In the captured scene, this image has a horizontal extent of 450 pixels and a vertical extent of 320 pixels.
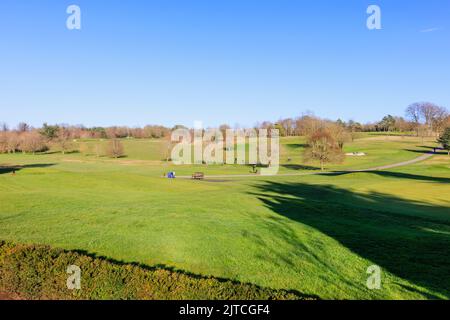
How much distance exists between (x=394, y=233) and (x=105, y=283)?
13949mm

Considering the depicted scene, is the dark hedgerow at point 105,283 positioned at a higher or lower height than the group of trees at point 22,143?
lower

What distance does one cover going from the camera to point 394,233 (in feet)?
51.8

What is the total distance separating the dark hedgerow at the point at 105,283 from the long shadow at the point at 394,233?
18.0 feet

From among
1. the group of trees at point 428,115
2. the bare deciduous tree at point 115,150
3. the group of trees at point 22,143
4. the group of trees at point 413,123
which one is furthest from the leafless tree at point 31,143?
the group of trees at point 428,115

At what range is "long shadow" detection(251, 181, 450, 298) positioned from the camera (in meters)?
11.2

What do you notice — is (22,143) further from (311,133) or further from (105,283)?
(105,283)

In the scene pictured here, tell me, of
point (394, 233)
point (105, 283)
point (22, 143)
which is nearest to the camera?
point (105, 283)

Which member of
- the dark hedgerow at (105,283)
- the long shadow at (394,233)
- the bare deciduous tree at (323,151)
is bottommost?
Result: the long shadow at (394,233)

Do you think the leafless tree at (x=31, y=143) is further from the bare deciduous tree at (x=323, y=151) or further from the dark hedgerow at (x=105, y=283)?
the dark hedgerow at (x=105, y=283)

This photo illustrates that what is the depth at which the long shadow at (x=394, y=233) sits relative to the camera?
11227 millimetres

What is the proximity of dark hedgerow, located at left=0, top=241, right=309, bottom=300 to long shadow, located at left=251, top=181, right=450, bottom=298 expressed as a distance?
5495 mm

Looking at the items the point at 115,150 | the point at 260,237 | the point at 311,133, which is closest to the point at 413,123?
the point at 311,133

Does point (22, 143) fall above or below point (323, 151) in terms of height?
above
